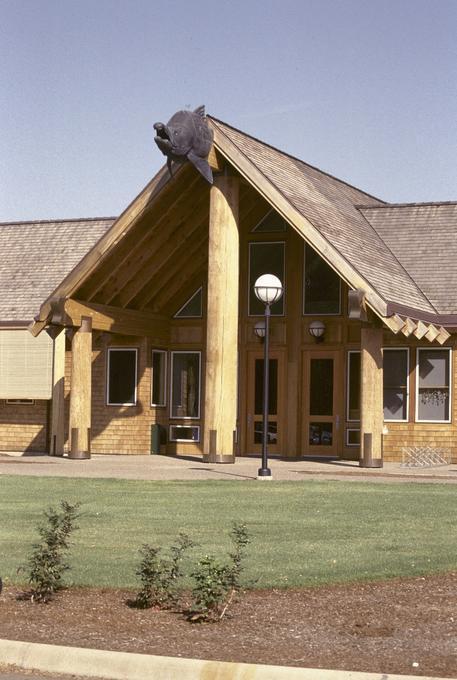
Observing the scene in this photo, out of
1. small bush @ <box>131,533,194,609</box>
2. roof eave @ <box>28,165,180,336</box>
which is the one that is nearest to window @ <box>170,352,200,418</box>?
roof eave @ <box>28,165,180,336</box>

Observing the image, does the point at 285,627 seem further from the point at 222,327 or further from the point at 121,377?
the point at 121,377

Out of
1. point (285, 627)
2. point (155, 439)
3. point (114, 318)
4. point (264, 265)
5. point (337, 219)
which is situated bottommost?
point (285, 627)

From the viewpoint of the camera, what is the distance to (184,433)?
31.0 m

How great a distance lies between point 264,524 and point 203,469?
948 centimetres

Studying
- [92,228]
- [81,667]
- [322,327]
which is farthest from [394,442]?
[81,667]

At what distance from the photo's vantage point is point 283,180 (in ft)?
90.9

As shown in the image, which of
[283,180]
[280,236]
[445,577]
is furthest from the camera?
[280,236]

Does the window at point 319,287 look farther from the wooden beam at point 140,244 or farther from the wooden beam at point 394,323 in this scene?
the wooden beam at point 394,323

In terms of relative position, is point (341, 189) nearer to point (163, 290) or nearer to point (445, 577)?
point (163, 290)

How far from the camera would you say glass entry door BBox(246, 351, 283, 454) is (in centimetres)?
2967

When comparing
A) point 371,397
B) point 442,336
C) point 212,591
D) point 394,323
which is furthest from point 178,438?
point 212,591

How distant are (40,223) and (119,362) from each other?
264 inches

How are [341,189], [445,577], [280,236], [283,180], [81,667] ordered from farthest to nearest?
[341,189]
[280,236]
[283,180]
[445,577]
[81,667]

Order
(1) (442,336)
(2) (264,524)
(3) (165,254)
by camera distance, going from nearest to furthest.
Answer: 1. (2) (264,524)
2. (1) (442,336)
3. (3) (165,254)
